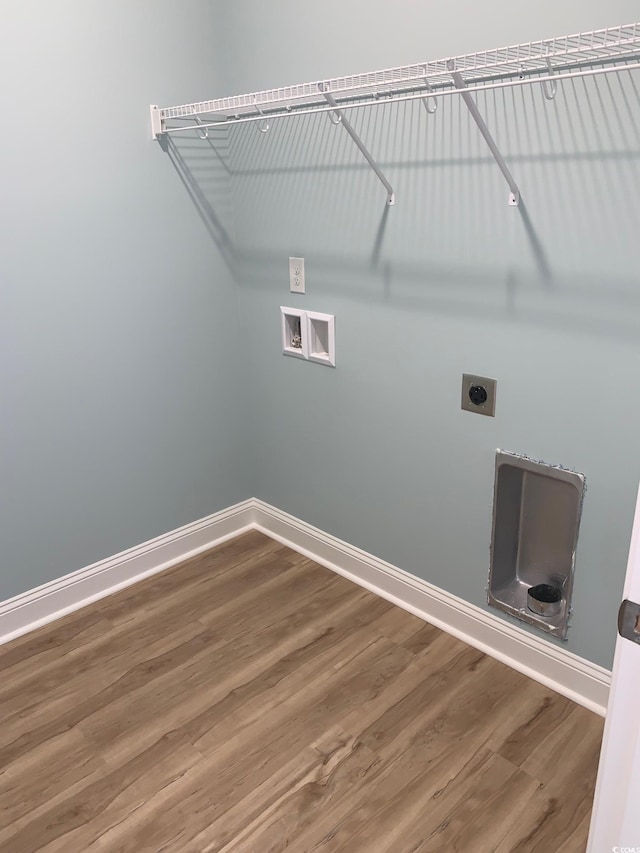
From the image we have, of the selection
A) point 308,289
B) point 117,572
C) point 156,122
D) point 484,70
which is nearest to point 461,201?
point 484,70

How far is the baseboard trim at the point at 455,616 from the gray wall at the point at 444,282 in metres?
0.06

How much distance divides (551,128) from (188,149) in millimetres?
1379

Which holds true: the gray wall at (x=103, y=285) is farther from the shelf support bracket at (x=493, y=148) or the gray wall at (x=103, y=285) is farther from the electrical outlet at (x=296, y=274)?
the shelf support bracket at (x=493, y=148)

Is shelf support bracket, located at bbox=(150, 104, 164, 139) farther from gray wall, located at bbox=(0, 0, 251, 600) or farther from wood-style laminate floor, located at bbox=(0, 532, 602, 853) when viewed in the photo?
wood-style laminate floor, located at bbox=(0, 532, 602, 853)

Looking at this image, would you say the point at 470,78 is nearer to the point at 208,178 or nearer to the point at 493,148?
the point at 493,148

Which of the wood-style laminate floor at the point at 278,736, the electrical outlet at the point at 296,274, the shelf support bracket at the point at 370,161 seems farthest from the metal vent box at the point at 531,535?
the electrical outlet at the point at 296,274

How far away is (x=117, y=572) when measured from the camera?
256 cm

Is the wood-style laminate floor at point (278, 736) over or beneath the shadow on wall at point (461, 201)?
beneath

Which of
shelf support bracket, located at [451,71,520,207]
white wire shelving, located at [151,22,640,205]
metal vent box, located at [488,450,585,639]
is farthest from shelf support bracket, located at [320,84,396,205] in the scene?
metal vent box, located at [488,450,585,639]

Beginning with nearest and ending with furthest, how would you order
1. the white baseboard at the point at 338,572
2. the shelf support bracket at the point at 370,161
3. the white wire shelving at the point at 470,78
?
the white wire shelving at the point at 470,78 < the shelf support bracket at the point at 370,161 < the white baseboard at the point at 338,572

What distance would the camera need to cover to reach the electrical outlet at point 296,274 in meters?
2.39

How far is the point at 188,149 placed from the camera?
2.42 m

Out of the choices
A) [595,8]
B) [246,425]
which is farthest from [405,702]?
[595,8]

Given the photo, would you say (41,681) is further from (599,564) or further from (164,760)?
(599,564)
